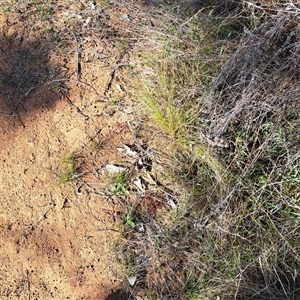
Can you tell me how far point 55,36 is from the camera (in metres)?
3.28

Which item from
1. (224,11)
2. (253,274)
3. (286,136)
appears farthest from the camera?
(224,11)

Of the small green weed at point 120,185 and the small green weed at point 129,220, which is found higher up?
the small green weed at point 120,185

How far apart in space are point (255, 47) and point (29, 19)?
6.23ft

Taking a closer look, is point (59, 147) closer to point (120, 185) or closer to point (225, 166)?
point (120, 185)

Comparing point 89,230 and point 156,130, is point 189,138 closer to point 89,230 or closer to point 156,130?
point 156,130

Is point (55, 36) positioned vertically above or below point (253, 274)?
above

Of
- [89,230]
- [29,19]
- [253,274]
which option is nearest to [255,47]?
[253,274]

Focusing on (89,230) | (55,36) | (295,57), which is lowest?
(89,230)

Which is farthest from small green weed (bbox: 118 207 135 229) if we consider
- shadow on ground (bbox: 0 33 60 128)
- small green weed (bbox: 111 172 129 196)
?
shadow on ground (bbox: 0 33 60 128)

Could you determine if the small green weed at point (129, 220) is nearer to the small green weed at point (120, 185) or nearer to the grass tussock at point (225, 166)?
the grass tussock at point (225, 166)

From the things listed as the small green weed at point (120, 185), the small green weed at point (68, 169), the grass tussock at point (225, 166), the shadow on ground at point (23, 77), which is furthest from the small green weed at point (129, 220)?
the shadow on ground at point (23, 77)

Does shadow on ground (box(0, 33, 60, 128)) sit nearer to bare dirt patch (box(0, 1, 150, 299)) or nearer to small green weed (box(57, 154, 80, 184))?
bare dirt patch (box(0, 1, 150, 299))

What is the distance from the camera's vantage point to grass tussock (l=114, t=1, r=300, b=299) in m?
2.42

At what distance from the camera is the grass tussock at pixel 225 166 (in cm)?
242
